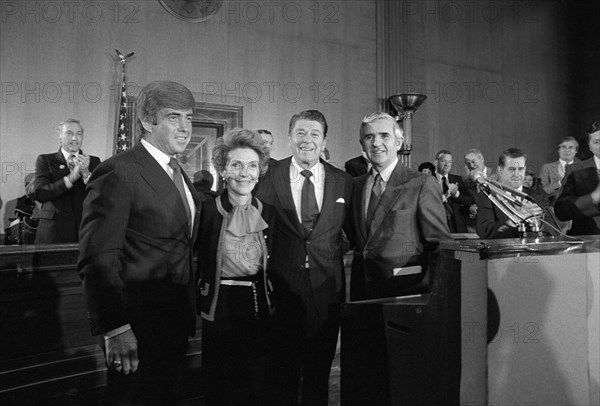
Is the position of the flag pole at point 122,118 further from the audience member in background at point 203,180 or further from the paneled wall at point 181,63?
the audience member in background at point 203,180

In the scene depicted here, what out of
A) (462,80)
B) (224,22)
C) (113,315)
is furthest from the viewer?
(462,80)

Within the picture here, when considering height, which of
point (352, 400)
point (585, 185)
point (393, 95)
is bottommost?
point (352, 400)

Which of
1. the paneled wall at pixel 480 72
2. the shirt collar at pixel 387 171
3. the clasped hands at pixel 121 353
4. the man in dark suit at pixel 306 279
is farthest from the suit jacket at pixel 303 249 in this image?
the paneled wall at pixel 480 72

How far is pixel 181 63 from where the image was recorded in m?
6.02

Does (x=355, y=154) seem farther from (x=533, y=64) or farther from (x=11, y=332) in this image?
(x=11, y=332)

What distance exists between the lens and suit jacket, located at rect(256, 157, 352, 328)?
2291mm

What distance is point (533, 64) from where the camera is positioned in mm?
9172

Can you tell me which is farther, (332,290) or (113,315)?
(332,290)

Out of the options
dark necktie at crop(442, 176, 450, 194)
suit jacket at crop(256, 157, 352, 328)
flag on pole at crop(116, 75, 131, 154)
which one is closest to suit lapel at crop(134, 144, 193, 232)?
suit jacket at crop(256, 157, 352, 328)

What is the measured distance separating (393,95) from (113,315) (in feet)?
20.4

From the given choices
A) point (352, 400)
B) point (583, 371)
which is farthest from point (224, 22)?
point (583, 371)

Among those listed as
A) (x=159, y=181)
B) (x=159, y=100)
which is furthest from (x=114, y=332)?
(x=159, y=100)

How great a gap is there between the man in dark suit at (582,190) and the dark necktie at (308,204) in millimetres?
1443

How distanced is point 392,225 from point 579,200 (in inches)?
45.0
